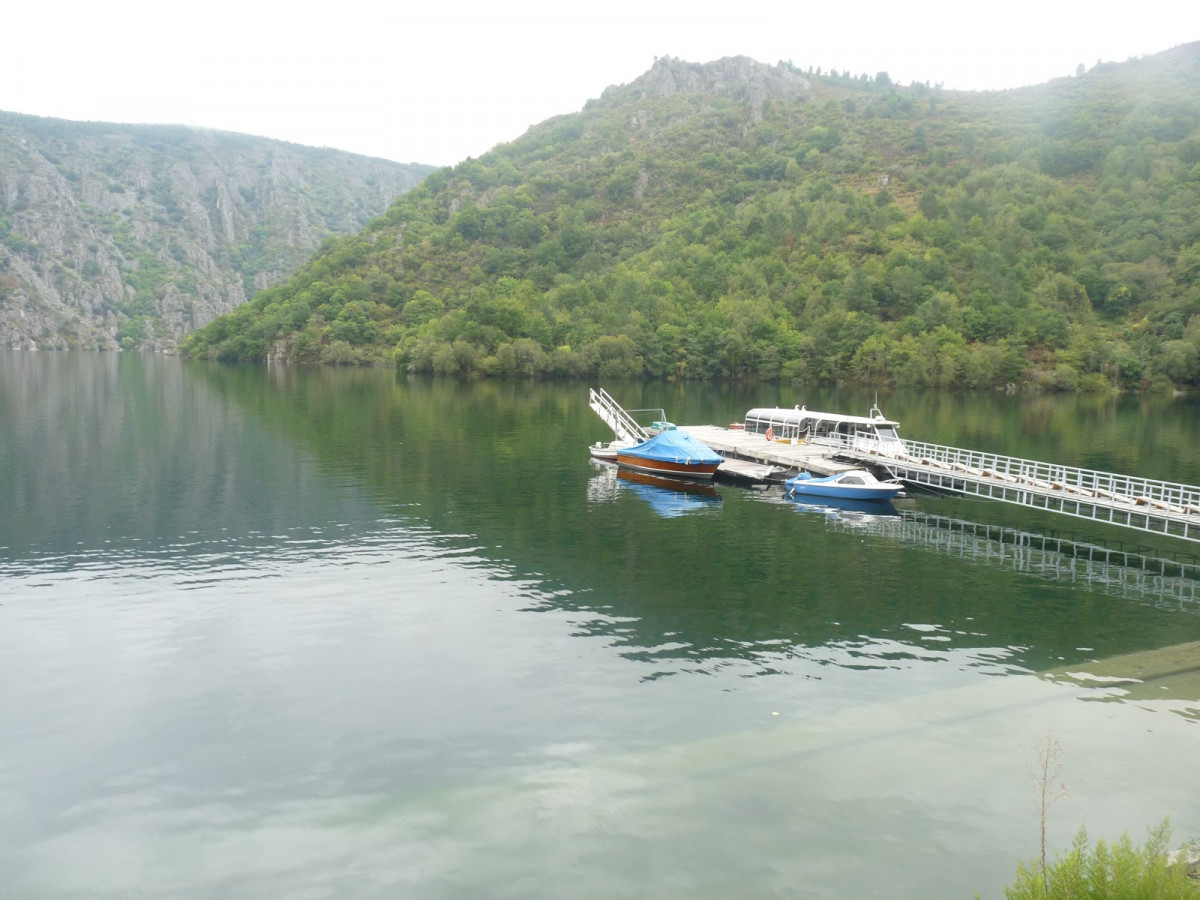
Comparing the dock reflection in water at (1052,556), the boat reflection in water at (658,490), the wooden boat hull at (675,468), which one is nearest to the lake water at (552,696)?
the dock reflection in water at (1052,556)

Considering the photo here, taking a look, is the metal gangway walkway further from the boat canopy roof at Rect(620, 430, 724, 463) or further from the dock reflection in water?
the boat canopy roof at Rect(620, 430, 724, 463)

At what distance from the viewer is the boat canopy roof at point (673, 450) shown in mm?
60531

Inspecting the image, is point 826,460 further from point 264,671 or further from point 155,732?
point 155,732

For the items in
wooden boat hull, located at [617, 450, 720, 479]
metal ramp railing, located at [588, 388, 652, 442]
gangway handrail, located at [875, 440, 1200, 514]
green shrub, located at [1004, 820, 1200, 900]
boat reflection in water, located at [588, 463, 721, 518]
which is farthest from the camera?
metal ramp railing, located at [588, 388, 652, 442]

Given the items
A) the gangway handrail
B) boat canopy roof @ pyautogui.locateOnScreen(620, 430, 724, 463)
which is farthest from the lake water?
boat canopy roof @ pyautogui.locateOnScreen(620, 430, 724, 463)

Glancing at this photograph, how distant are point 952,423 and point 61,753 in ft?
311

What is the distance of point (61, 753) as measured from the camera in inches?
794

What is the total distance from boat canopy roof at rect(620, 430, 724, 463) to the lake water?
352 inches

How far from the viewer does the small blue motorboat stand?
53906 millimetres

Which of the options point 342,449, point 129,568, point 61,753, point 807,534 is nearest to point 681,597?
point 807,534

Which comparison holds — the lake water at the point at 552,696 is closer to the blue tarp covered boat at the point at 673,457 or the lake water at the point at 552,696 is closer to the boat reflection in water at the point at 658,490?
the boat reflection in water at the point at 658,490

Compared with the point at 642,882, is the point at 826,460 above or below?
above

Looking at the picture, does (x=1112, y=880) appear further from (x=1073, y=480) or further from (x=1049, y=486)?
(x=1073, y=480)

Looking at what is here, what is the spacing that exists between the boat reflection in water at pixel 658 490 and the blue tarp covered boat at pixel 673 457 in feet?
2.08
